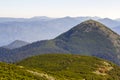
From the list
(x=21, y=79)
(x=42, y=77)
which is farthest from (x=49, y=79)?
(x=21, y=79)

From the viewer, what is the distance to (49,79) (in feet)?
363

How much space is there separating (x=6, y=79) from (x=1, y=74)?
7389 mm

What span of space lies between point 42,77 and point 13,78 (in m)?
17.4

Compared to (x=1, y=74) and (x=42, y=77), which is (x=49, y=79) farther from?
(x=1, y=74)

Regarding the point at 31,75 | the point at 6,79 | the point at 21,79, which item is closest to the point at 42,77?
the point at 31,75

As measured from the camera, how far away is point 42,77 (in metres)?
107

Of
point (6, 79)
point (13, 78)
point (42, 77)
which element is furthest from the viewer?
point (42, 77)

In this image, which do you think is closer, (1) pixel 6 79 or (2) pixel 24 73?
(1) pixel 6 79

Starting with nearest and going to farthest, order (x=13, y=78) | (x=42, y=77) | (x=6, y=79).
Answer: (x=6, y=79), (x=13, y=78), (x=42, y=77)

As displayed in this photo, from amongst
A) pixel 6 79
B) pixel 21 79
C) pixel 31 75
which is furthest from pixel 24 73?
pixel 6 79

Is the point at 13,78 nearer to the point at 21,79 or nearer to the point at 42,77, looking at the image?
the point at 21,79

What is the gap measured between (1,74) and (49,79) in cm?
2282

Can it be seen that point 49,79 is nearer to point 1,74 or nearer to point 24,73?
point 24,73

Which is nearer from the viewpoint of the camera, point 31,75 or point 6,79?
point 6,79
